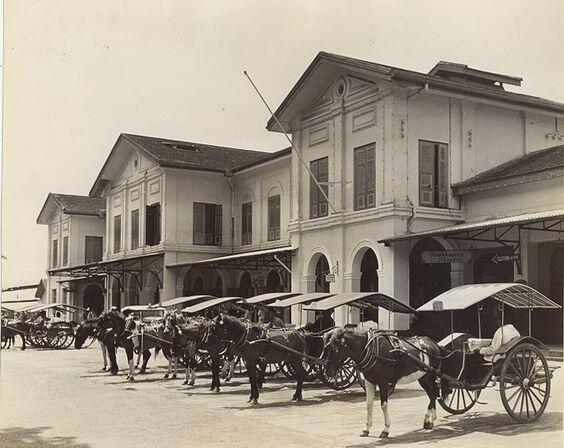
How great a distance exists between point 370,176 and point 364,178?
248mm

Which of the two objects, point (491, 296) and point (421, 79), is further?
point (421, 79)

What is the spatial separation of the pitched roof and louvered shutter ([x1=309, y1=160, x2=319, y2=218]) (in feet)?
13.9

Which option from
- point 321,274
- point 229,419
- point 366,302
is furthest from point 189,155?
point 229,419

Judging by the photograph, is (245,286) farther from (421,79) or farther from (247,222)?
(421,79)

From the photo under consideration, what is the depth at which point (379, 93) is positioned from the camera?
62.1 feet

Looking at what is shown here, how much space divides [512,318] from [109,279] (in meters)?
22.8

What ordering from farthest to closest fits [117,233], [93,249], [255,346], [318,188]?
[93,249], [117,233], [318,188], [255,346]

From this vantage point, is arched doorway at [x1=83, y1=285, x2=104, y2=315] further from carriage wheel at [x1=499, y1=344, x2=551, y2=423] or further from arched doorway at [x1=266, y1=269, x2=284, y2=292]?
carriage wheel at [x1=499, y1=344, x2=551, y2=423]

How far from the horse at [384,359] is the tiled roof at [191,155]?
1887 centimetres

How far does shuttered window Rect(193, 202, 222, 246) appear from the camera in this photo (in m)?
30.2

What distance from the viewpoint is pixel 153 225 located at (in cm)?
3067

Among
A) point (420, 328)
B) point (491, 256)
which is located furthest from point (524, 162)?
point (420, 328)

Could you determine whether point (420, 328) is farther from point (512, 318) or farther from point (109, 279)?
point (109, 279)

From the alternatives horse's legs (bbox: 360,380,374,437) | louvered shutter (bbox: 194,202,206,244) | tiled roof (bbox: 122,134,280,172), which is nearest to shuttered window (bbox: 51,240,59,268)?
tiled roof (bbox: 122,134,280,172)
